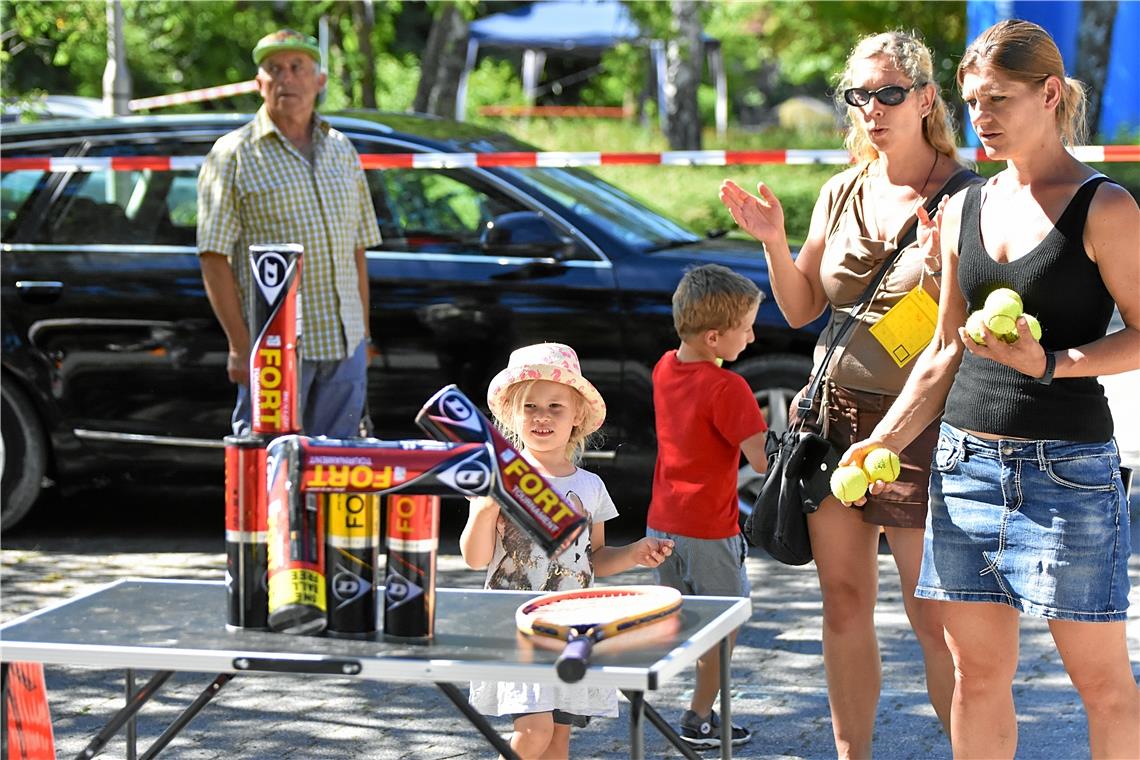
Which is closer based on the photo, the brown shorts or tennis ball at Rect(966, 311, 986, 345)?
tennis ball at Rect(966, 311, 986, 345)

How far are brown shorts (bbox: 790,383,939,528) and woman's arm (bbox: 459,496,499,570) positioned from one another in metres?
1.04

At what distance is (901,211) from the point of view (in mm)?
4301

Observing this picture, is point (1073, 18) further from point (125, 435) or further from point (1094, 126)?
point (125, 435)

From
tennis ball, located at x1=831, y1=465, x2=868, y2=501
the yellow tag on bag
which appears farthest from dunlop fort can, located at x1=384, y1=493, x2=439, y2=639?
the yellow tag on bag

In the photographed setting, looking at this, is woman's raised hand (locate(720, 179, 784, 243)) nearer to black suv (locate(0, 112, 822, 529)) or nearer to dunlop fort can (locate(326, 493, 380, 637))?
dunlop fort can (locate(326, 493, 380, 637))

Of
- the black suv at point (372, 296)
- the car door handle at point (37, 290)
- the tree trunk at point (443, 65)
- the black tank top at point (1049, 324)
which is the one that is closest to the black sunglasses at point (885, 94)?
the black tank top at point (1049, 324)

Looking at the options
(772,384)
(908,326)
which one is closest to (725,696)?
(908,326)

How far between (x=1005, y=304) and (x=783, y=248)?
105cm

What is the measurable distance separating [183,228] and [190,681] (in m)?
2.57

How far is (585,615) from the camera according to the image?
3057 mm

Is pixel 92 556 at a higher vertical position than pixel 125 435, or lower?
lower

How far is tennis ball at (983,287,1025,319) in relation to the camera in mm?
3344

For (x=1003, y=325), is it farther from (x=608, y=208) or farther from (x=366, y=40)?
(x=366, y=40)

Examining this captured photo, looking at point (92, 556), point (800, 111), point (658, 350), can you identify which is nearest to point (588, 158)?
point (658, 350)
